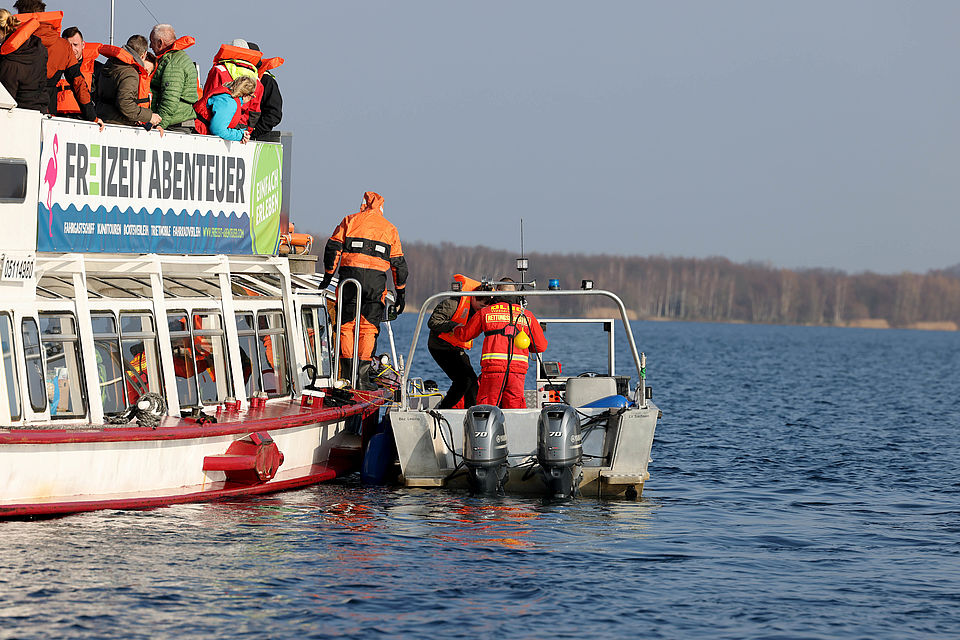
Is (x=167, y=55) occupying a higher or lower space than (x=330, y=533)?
higher

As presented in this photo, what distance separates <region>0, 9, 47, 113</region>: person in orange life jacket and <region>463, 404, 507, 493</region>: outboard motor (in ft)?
18.9

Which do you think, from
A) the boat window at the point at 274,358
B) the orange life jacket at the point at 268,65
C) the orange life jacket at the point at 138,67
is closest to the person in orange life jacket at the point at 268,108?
the orange life jacket at the point at 268,65

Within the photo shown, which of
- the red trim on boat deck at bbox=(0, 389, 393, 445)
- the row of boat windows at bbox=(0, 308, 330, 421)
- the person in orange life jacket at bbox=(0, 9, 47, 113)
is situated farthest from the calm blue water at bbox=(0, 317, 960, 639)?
the person in orange life jacket at bbox=(0, 9, 47, 113)

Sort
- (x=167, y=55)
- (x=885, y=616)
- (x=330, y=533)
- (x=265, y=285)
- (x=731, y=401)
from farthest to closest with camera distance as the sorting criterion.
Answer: (x=731, y=401) → (x=265, y=285) → (x=167, y=55) → (x=330, y=533) → (x=885, y=616)

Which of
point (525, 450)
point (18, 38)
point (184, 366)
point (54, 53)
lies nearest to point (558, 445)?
point (525, 450)

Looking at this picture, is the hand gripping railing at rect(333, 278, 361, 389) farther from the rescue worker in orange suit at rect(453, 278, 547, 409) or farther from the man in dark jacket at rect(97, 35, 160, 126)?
the man in dark jacket at rect(97, 35, 160, 126)

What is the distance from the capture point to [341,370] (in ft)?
57.5

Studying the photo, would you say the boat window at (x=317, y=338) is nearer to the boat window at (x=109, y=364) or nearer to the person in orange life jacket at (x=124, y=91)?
the boat window at (x=109, y=364)

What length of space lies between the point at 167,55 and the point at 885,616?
32.3 ft

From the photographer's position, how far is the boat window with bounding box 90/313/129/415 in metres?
13.5

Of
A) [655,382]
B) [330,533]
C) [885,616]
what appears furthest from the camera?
[655,382]

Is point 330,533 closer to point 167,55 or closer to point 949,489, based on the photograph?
point 167,55

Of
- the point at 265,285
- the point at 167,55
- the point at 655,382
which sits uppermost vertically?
A: the point at 167,55

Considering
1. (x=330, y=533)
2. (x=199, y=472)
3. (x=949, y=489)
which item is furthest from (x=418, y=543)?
(x=949, y=489)
